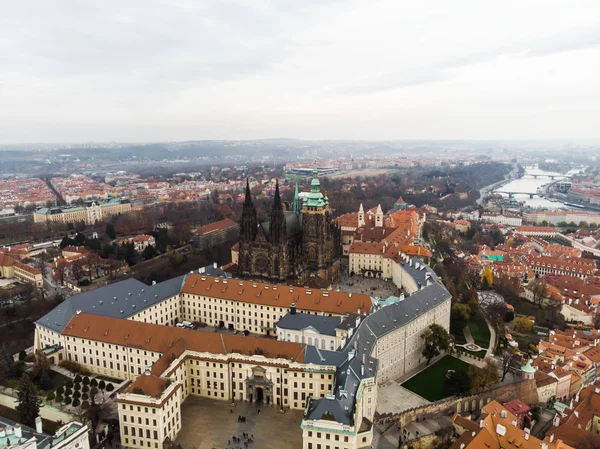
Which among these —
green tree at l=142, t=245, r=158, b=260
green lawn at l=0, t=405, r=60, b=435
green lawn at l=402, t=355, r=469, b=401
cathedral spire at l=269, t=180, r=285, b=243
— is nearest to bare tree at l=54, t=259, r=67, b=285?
green tree at l=142, t=245, r=158, b=260

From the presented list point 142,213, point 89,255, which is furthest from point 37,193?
point 89,255

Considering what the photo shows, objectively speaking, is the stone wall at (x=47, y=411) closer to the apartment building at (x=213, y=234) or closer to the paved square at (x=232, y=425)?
the paved square at (x=232, y=425)

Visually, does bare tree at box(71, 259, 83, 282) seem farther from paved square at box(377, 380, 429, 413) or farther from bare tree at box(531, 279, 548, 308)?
bare tree at box(531, 279, 548, 308)

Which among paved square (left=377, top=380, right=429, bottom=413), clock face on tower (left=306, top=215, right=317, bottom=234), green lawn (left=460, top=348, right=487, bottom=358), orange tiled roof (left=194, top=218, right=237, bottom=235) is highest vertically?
clock face on tower (left=306, top=215, right=317, bottom=234)

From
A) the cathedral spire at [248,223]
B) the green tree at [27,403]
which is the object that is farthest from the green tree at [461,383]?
the green tree at [27,403]

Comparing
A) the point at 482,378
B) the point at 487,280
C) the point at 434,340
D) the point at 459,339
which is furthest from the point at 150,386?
the point at 487,280
